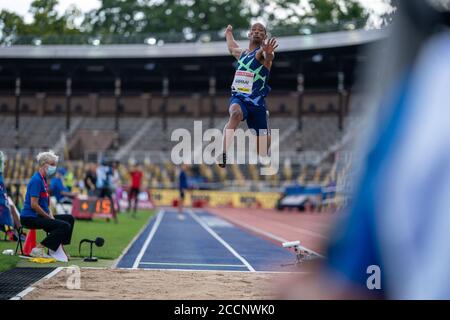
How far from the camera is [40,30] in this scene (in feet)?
179

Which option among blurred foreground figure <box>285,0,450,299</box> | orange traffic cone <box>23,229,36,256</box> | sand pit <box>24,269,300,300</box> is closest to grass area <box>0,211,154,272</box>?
orange traffic cone <box>23,229,36,256</box>

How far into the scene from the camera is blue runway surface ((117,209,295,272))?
9.64 metres

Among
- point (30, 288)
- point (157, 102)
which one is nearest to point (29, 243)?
point (30, 288)

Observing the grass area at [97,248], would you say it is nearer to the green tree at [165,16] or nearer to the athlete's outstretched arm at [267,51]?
the athlete's outstretched arm at [267,51]

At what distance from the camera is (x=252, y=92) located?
8188 millimetres

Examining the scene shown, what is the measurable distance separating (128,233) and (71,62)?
36256mm

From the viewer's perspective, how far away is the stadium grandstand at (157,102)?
4534 centimetres

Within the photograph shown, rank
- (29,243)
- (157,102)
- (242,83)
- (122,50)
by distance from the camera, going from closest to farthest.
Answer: (242,83) → (29,243) → (122,50) → (157,102)

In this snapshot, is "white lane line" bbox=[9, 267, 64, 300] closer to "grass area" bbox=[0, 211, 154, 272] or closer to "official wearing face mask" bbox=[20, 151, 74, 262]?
"grass area" bbox=[0, 211, 154, 272]

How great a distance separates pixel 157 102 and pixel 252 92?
4770 cm

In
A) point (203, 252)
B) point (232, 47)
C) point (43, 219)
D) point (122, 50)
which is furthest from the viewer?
point (122, 50)

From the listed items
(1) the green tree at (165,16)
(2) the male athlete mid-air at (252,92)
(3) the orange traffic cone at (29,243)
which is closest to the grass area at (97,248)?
(3) the orange traffic cone at (29,243)

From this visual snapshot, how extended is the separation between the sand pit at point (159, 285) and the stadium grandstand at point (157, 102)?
34.1m

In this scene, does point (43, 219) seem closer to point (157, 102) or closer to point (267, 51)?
point (267, 51)
